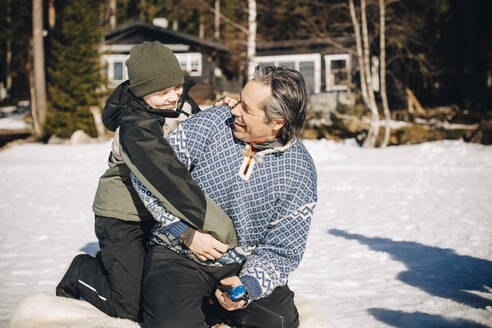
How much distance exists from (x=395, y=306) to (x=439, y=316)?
29cm

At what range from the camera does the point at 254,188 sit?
2.26m

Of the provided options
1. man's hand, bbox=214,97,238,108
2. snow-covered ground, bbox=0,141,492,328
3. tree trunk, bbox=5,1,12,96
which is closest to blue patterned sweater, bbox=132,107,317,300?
man's hand, bbox=214,97,238,108

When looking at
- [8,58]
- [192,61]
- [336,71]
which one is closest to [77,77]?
[192,61]

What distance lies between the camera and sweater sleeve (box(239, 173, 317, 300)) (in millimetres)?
2219

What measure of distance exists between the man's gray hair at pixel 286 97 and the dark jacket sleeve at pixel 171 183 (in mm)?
541

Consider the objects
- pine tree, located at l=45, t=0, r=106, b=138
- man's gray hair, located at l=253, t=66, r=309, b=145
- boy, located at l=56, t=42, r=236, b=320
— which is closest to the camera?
man's gray hair, located at l=253, t=66, r=309, b=145

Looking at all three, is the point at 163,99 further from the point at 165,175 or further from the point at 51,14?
the point at 51,14

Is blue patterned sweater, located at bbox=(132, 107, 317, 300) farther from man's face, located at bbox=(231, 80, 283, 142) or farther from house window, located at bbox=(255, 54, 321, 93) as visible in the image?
house window, located at bbox=(255, 54, 321, 93)

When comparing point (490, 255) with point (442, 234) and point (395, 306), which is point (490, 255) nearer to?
point (442, 234)

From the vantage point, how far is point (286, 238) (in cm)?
225

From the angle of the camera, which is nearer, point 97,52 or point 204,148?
point 204,148

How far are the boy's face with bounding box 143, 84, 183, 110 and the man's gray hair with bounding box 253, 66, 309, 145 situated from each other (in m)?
0.67

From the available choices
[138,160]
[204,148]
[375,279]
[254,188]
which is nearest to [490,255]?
[375,279]

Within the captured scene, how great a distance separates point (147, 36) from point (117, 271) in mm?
23613
